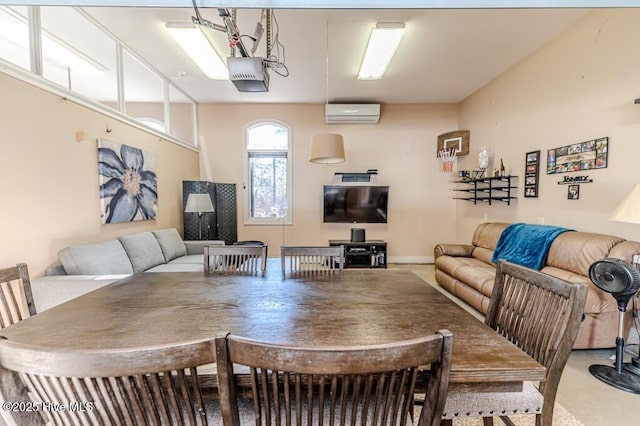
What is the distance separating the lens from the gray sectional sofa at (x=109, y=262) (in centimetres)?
227

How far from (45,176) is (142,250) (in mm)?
1223

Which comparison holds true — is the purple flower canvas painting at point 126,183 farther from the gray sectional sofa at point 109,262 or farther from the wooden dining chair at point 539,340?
the wooden dining chair at point 539,340

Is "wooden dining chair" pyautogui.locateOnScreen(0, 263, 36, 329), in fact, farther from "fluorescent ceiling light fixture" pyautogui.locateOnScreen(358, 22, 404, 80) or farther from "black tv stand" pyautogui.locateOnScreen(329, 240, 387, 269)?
"black tv stand" pyautogui.locateOnScreen(329, 240, 387, 269)

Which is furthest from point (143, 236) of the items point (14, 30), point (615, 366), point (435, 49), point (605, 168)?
point (605, 168)

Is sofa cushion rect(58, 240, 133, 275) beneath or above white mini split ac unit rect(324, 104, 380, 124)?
beneath

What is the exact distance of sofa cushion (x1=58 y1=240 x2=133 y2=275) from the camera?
8.54 feet

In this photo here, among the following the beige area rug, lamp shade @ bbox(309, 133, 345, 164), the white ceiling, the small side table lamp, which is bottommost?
the beige area rug

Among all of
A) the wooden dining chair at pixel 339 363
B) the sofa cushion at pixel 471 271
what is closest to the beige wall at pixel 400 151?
the sofa cushion at pixel 471 271

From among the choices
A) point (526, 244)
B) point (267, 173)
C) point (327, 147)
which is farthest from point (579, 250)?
point (267, 173)

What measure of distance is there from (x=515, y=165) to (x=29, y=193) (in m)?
5.59

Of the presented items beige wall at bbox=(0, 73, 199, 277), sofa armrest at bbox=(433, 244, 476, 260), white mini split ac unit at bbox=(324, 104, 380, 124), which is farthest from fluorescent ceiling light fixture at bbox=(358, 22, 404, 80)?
beige wall at bbox=(0, 73, 199, 277)

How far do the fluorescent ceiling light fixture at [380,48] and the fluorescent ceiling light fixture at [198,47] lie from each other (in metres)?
1.90

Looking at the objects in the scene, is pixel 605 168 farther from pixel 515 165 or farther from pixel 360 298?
pixel 360 298

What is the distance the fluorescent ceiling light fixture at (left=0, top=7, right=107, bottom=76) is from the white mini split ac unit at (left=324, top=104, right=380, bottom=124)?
11.6ft
